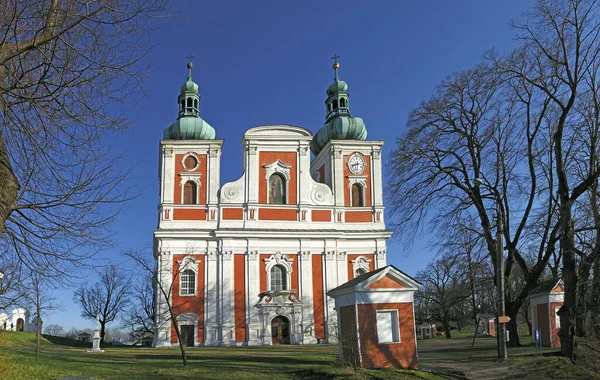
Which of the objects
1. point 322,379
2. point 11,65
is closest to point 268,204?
point 322,379

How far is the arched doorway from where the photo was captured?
38250mm

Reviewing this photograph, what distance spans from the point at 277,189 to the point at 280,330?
9.83 meters

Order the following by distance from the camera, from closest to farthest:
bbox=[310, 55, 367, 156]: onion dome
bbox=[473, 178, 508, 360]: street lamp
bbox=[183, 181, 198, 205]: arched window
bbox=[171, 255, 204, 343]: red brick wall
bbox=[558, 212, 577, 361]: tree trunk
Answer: bbox=[558, 212, 577, 361]: tree trunk → bbox=[473, 178, 508, 360]: street lamp → bbox=[171, 255, 204, 343]: red brick wall → bbox=[183, 181, 198, 205]: arched window → bbox=[310, 55, 367, 156]: onion dome

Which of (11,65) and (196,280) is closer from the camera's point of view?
(11,65)

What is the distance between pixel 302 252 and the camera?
40125 millimetres

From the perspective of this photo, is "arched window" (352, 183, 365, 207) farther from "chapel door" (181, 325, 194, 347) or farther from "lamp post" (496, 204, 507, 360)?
"lamp post" (496, 204, 507, 360)

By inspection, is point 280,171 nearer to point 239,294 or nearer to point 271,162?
point 271,162

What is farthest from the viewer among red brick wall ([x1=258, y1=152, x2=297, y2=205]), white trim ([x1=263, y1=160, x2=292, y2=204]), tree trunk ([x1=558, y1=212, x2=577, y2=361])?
white trim ([x1=263, y1=160, x2=292, y2=204])

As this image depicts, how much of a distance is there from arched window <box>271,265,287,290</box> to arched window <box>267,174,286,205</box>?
467 cm

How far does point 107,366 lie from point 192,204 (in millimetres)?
22690

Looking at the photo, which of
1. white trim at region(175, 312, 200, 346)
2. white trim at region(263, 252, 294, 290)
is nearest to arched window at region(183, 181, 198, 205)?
white trim at region(263, 252, 294, 290)

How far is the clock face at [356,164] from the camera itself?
4264 cm

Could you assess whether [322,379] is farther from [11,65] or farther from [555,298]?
[555,298]

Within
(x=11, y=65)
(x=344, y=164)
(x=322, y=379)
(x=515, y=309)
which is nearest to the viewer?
(x=11, y=65)
